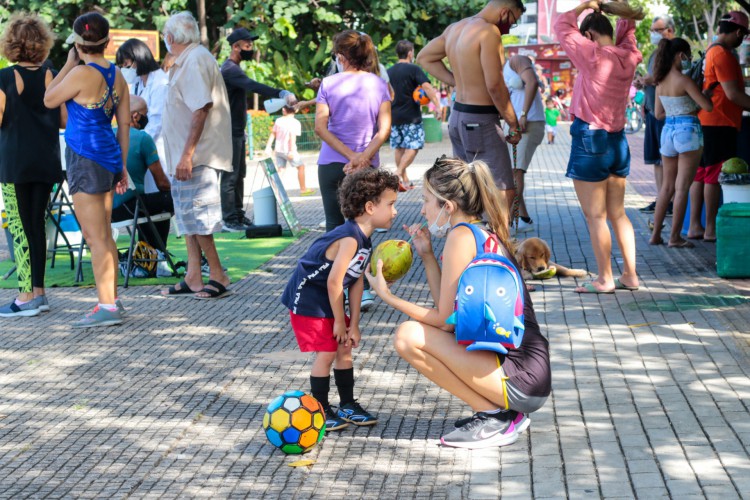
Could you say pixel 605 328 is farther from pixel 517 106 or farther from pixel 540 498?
pixel 517 106

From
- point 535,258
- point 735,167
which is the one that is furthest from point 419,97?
point 535,258

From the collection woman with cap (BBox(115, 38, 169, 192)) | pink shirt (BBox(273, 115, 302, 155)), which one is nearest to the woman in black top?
woman with cap (BBox(115, 38, 169, 192))

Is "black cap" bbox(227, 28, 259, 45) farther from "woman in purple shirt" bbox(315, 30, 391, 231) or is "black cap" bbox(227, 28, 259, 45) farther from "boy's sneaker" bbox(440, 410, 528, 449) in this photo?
"boy's sneaker" bbox(440, 410, 528, 449)

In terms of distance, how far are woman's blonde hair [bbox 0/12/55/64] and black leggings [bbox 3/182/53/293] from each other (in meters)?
0.96

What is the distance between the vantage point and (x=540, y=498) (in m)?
4.10

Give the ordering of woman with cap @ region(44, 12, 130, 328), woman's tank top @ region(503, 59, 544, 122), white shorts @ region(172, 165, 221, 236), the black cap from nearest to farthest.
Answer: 1. woman with cap @ region(44, 12, 130, 328)
2. white shorts @ region(172, 165, 221, 236)
3. woman's tank top @ region(503, 59, 544, 122)
4. the black cap

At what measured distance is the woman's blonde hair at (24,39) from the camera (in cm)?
769

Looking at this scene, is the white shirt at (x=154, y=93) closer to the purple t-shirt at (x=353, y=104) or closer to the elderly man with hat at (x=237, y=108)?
the elderly man with hat at (x=237, y=108)

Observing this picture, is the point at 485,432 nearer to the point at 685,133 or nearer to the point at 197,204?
the point at 197,204

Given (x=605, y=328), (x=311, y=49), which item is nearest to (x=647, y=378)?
(x=605, y=328)

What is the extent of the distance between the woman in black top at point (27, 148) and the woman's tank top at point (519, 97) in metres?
5.33

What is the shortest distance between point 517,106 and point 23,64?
573 centimetres

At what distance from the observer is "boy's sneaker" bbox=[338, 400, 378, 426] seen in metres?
5.12

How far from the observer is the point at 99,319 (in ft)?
24.7
